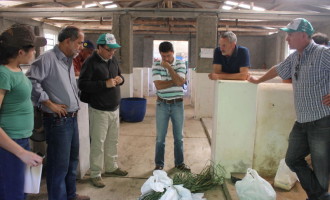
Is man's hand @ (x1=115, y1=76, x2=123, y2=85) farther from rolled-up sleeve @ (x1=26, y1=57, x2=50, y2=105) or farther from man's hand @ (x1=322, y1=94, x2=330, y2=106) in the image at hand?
man's hand @ (x1=322, y1=94, x2=330, y2=106)

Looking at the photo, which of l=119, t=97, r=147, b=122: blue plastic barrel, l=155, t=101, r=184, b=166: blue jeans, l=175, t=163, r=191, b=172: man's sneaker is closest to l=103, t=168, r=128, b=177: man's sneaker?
l=155, t=101, r=184, b=166: blue jeans

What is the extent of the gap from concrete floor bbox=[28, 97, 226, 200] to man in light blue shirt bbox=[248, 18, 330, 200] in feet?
2.61

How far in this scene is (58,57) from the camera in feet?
6.97

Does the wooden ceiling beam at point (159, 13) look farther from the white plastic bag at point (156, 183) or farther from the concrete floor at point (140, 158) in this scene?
the white plastic bag at point (156, 183)

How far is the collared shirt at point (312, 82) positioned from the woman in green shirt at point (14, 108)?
176 cm

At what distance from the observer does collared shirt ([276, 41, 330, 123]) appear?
1.94 meters

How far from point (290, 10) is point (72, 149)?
628 centimetres

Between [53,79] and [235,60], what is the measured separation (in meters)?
1.74

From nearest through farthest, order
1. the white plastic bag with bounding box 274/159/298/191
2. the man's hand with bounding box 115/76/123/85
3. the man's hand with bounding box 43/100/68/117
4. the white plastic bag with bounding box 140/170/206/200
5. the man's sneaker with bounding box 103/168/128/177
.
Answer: the man's hand with bounding box 43/100/68/117
the white plastic bag with bounding box 140/170/206/200
the white plastic bag with bounding box 274/159/298/191
the man's hand with bounding box 115/76/123/85
the man's sneaker with bounding box 103/168/128/177

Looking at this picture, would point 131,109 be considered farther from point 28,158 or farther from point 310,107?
point 28,158

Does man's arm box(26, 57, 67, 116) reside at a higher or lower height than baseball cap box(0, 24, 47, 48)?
lower

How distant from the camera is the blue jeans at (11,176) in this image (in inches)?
57.9

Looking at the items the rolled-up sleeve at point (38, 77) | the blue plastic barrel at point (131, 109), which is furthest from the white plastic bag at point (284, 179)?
the blue plastic barrel at point (131, 109)

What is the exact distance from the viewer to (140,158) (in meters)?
3.75
